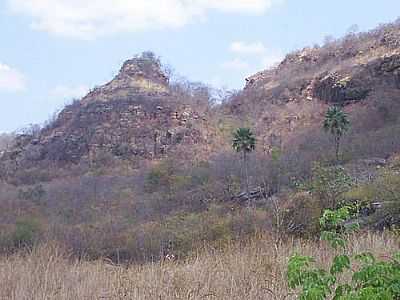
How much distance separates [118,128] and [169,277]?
2432 inches

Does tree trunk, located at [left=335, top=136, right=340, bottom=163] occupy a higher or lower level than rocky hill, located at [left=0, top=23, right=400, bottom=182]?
lower

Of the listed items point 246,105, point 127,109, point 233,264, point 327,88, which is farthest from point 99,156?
point 233,264

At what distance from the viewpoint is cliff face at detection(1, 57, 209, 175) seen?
64.7 metres

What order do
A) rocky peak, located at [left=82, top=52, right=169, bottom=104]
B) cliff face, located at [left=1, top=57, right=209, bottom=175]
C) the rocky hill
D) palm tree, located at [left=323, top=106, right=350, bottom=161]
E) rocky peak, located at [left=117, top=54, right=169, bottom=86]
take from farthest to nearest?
rocky peak, located at [left=117, top=54, right=169, bottom=86], rocky peak, located at [left=82, top=52, right=169, bottom=104], cliff face, located at [left=1, top=57, right=209, bottom=175], the rocky hill, palm tree, located at [left=323, top=106, right=350, bottom=161]

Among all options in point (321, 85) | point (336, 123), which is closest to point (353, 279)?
point (336, 123)

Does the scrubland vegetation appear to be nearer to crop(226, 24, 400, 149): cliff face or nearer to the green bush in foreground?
the green bush in foreground

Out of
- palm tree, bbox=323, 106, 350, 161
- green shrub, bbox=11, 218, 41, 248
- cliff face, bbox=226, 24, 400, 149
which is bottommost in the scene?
green shrub, bbox=11, 218, 41, 248

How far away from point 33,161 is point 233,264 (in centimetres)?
6310

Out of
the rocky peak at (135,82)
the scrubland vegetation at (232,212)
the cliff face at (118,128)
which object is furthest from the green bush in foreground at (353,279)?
the rocky peak at (135,82)

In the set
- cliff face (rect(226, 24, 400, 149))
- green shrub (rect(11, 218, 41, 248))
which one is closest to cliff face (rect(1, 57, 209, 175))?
cliff face (rect(226, 24, 400, 149))

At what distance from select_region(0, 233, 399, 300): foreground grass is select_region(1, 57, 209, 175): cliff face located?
56480mm

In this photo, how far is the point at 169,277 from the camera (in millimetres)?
6066

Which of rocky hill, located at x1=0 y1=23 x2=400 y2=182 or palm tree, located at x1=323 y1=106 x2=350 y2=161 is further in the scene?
rocky hill, located at x1=0 y1=23 x2=400 y2=182

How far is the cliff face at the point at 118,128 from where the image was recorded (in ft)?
212
